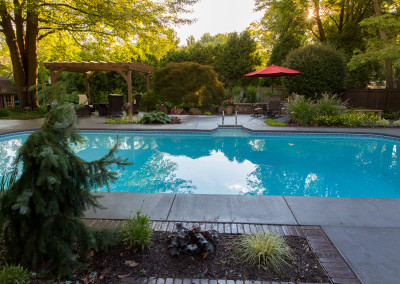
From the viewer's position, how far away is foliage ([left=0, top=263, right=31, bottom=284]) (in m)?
1.94

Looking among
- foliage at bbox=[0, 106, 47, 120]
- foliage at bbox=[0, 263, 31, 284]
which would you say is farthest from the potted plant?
foliage at bbox=[0, 263, 31, 284]

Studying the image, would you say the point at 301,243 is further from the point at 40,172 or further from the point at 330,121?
the point at 330,121

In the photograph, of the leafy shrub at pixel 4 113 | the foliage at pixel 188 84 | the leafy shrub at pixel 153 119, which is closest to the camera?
the leafy shrub at pixel 153 119

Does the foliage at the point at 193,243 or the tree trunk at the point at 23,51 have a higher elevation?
the tree trunk at the point at 23,51

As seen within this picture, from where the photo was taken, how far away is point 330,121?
10.5 m

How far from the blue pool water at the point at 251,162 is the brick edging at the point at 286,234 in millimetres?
1906

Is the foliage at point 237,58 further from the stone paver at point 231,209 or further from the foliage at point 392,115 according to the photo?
the stone paver at point 231,209

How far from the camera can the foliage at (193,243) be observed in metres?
2.38

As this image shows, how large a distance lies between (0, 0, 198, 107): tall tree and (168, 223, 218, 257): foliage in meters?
12.2

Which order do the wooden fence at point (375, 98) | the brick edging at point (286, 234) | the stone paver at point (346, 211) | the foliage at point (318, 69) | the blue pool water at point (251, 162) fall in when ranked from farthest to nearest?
the wooden fence at point (375, 98)
the foliage at point (318, 69)
the blue pool water at point (251, 162)
the stone paver at point (346, 211)
the brick edging at point (286, 234)

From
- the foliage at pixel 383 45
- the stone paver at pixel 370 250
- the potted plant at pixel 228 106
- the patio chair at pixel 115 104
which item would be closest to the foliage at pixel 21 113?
the patio chair at pixel 115 104

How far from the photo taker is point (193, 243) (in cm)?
242

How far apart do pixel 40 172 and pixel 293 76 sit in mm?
13533

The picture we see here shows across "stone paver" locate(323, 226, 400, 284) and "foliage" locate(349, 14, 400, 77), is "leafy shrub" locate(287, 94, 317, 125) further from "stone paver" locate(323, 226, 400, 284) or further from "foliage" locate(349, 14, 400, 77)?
"stone paver" locate(323, 226, 400, 284)
